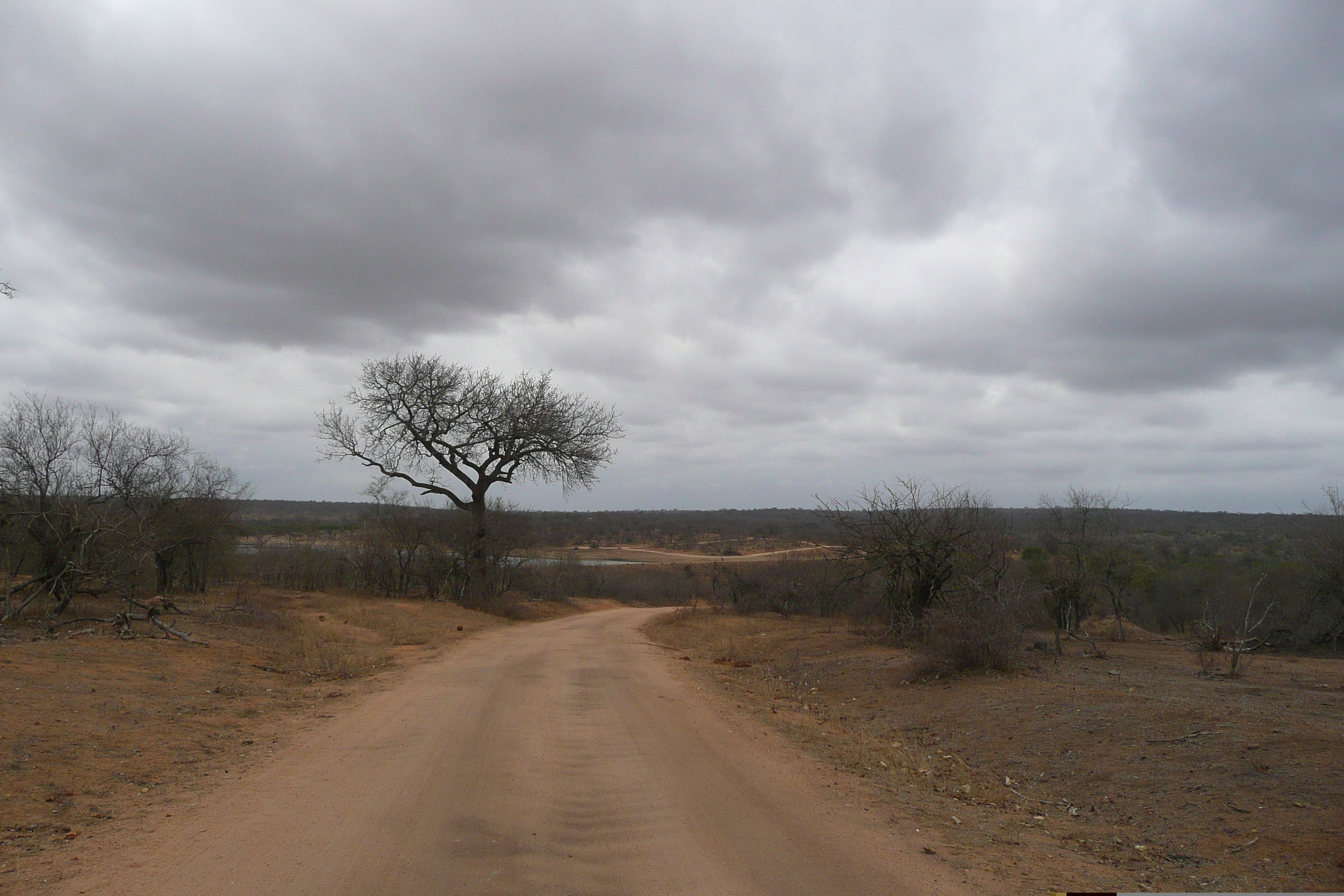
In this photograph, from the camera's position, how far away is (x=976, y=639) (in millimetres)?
13664

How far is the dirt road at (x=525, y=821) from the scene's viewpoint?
5.28 meters

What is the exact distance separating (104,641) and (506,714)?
948 cm

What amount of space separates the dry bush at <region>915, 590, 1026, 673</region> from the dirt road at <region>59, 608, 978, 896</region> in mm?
4756

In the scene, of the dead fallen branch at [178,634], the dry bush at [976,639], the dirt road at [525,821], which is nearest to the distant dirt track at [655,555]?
the dead fallen branch at [178,634]

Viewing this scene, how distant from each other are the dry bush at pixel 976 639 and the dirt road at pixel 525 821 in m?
4.76

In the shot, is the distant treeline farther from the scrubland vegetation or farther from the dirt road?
the dirt road

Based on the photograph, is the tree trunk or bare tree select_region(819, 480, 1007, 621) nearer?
bare tree select_region(819, 480, 1007, 621)

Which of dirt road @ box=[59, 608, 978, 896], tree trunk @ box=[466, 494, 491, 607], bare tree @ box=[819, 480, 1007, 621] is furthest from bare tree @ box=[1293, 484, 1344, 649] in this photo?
tree trunk @ box=[466, 494, 491, 607]

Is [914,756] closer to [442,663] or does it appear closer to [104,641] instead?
[442,663]

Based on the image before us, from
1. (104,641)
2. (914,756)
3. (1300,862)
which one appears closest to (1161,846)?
(1300,862)

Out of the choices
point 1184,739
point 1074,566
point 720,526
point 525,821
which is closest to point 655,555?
point 720,526

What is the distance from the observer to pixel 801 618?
99.0 feet

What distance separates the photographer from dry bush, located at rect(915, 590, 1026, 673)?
1370 cm

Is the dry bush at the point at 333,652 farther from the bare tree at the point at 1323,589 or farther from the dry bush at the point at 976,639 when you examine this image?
the bare tree at the point at 1323,589
